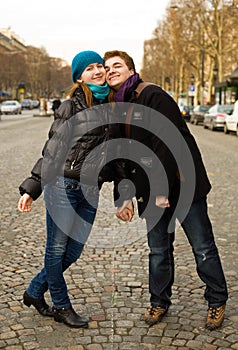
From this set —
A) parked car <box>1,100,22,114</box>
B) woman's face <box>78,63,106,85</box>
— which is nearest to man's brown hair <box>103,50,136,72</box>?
woman's face <box>78,63,106,85</box>

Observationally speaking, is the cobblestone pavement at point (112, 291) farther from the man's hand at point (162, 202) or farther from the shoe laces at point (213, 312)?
the man's hand at point (162, 202)

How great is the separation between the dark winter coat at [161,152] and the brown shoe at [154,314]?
750 millimetres

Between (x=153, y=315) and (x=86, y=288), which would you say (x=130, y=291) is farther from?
(x=153, y=315)

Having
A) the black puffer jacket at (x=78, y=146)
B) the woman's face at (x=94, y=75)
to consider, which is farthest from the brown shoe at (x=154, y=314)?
the woman's face at (x=94, y=75)

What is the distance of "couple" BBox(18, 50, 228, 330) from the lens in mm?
3766

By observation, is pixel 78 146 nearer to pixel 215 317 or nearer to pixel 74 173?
pixel 74 173

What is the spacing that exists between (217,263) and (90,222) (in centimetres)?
93

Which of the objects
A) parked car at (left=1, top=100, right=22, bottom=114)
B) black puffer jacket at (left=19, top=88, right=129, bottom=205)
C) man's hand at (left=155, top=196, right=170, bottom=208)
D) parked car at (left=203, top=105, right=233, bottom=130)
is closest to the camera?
black puffer jacket at (left=19, top=88, right=129, bottom=205)

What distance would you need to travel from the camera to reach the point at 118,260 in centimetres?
576

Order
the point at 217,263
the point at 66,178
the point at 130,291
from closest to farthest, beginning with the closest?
the point at 66,178 → the point at 217,263 → the point at 130,291

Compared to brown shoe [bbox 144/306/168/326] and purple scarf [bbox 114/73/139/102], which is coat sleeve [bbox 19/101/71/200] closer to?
purple scarf [bbox 114/73/139/102]

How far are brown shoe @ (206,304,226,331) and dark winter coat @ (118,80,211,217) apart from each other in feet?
2.58

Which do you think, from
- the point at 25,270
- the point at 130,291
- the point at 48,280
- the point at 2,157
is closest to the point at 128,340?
the point at 48,280

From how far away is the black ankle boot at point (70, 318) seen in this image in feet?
13.2
